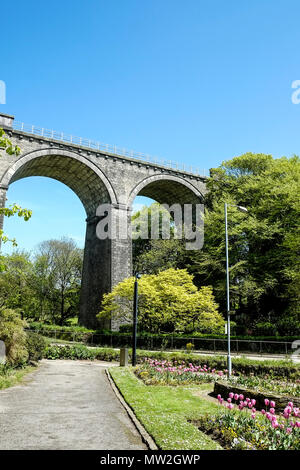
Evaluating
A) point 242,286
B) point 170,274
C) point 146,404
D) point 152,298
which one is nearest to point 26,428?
point 146,404

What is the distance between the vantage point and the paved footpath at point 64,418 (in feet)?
19.0

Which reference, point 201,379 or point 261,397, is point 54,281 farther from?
point 261,397

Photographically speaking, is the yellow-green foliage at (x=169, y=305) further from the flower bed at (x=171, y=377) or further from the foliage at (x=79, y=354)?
the flower bed at (x=171, y=377)

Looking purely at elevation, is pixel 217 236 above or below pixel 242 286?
above

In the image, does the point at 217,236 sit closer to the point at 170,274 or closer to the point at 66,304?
the point at 170,274

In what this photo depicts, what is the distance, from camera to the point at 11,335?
523 inches

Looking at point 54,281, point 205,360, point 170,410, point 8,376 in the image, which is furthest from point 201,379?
point 54,281

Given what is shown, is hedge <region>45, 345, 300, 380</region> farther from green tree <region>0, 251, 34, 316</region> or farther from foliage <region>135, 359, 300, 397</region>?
green tree <region>0, 251, 34, 316</region>

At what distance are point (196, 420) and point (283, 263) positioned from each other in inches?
1003

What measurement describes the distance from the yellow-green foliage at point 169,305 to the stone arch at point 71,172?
9.81 meters

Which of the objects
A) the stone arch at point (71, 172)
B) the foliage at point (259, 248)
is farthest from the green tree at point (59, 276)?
the foliage at point (259, 248)

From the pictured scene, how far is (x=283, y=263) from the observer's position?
99.6 ft

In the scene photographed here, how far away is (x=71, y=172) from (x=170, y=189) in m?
11.4
